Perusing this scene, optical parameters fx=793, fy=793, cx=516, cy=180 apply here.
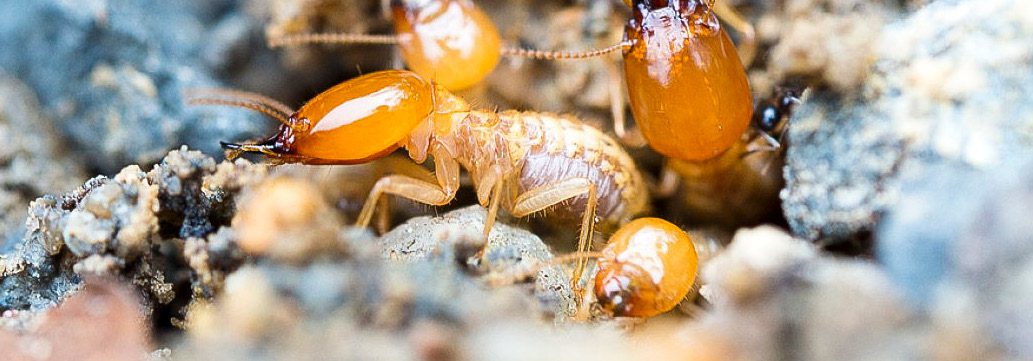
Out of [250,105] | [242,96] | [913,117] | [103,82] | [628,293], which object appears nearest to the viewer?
[913,117]

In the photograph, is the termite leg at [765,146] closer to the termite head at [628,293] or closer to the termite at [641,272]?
the termite at [641,272]

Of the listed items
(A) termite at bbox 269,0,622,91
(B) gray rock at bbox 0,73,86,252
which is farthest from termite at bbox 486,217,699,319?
(B) gray rock at bbox 0,73,86,252

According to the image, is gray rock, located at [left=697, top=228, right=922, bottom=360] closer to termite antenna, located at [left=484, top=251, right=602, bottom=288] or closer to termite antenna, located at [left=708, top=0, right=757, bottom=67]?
termite antenna, located at [left=484, top=251, right=602, bottom=288]

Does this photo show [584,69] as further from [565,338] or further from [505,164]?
[565,338]

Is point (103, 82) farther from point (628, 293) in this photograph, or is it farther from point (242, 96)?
point (628, 293)

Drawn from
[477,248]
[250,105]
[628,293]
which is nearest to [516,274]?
[477,248]

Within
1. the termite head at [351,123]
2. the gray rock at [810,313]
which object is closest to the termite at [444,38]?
the termite head at [351,123]
